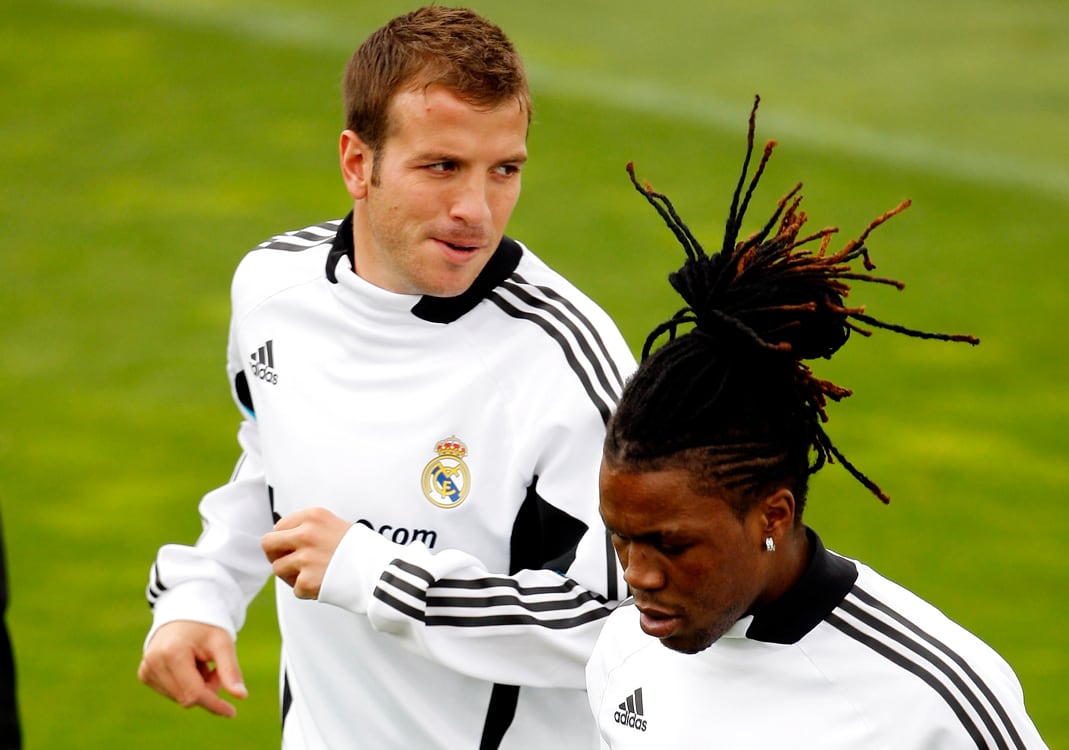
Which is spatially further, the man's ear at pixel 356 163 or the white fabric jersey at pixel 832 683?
the man's ear at pixel 356 163

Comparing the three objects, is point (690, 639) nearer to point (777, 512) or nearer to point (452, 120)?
point (777, 512)

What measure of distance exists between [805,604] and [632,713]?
35 cm

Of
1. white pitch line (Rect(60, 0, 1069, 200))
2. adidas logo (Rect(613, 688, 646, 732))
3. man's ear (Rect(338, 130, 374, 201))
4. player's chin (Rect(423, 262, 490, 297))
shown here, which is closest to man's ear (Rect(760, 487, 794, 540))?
adidas logo (Rect(613, 688, 646, 732))

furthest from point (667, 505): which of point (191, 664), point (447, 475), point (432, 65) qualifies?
point (191, 664)

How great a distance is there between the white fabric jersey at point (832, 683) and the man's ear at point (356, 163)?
3.35 feet

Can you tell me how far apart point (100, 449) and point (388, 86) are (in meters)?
4.24

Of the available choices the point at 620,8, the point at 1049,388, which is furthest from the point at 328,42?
the point at 1049,388

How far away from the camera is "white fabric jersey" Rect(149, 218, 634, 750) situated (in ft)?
9.69

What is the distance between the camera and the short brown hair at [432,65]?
3049mm

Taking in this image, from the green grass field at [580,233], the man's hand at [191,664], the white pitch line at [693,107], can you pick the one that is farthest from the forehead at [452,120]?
the white pitch line at [693,107]

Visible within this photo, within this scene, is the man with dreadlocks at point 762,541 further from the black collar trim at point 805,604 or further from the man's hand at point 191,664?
the man's hand at point 191,664

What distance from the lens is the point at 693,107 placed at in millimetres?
9789

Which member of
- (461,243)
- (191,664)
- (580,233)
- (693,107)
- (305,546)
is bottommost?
(191,664)

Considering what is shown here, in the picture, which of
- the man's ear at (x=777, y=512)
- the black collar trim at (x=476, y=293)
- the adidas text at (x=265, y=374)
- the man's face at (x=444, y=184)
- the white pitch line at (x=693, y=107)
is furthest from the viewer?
the white pitch line at (x=693, y=107)
